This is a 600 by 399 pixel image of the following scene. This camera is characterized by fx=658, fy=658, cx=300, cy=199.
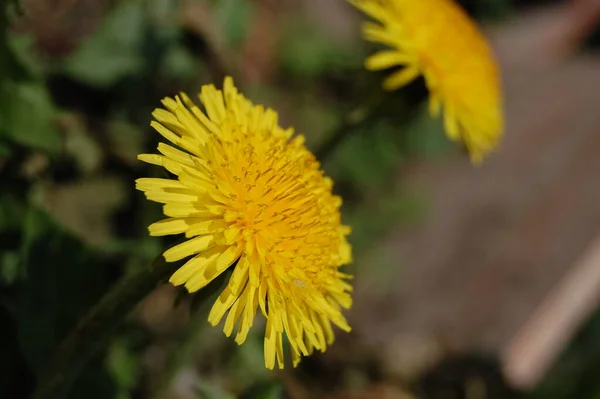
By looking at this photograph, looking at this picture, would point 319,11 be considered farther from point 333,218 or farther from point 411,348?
point 333,218

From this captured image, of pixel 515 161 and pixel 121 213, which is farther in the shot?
pixel 515 161

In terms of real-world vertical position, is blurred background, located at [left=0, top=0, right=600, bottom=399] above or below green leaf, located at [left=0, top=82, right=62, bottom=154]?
below

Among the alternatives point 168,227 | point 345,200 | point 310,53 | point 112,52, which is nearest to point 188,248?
point 168,227

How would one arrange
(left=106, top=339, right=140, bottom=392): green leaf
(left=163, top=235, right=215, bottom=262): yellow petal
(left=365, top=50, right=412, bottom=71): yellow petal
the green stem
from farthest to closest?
(left=106, top=339, right=140, bottom=392): green leaf → (left=365, top=50, right=412, bottom=71): yellow petal → the green stem → (left=163, top=235, right=215, bottom=262): yellow petal

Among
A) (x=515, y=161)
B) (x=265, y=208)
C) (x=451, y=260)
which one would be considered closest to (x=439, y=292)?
(x=451, y=260)

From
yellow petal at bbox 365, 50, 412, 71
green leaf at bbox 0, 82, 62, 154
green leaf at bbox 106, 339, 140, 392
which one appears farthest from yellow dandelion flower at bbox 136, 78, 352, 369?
green leaf at bbox 106, 339, 140, 392

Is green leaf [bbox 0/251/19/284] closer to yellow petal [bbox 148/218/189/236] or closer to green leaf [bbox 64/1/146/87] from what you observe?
green leaf [bbox 64/1/146/87]
